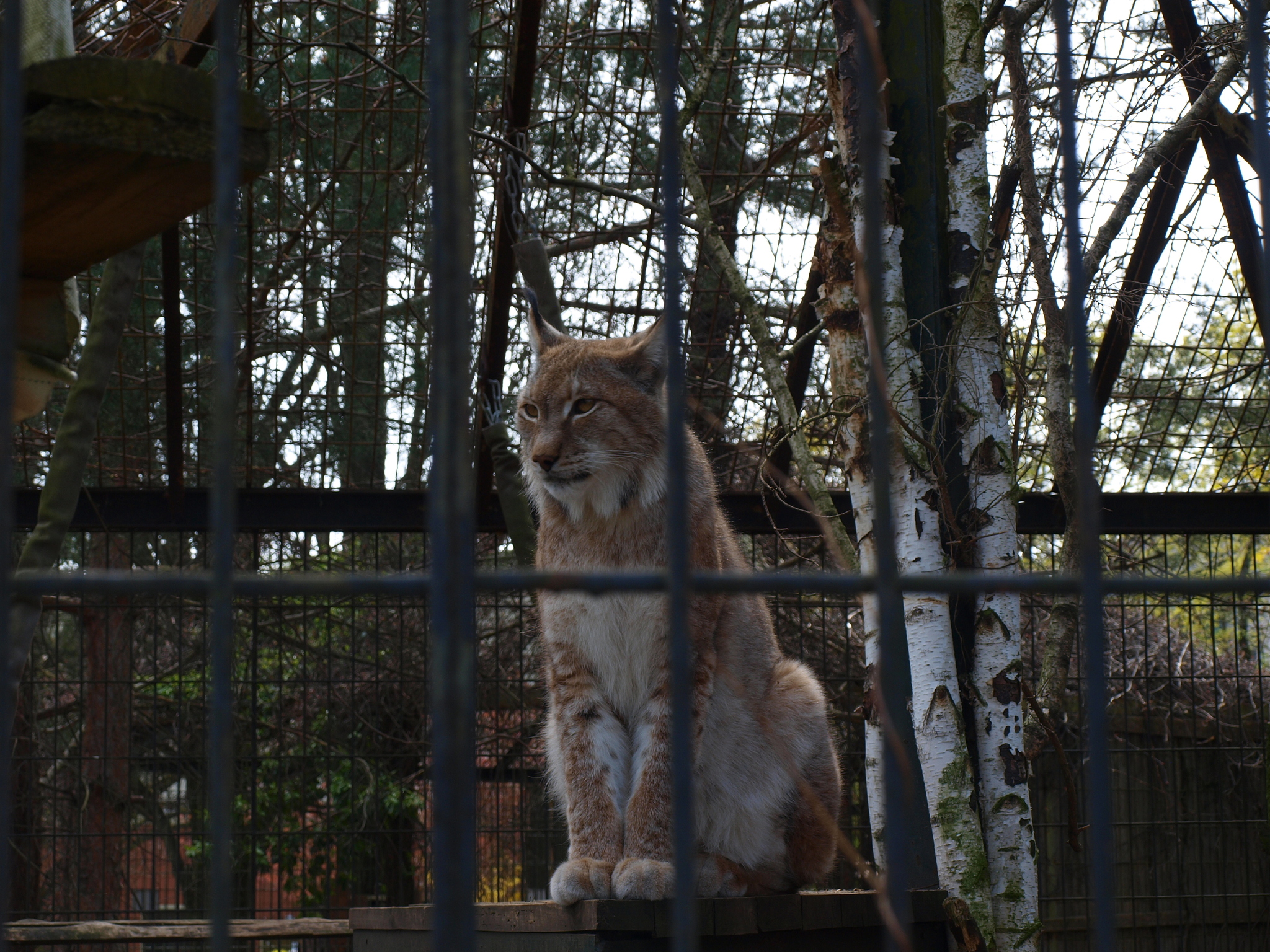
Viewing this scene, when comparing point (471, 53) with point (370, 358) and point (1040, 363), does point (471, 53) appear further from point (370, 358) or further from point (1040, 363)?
point (1040, 363)

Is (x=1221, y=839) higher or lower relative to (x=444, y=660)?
lower

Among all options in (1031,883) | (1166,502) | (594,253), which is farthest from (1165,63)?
(1031,883)

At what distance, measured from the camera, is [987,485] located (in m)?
3.36

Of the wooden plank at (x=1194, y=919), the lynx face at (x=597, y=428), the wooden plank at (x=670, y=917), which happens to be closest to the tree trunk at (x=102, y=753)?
the lynx face at (x=597, y=428)

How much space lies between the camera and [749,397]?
5.63 meters

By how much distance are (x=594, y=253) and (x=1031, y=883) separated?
Answer: 3.78m

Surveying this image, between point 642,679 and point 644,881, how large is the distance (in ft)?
2.02

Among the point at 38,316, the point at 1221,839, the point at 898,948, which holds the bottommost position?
the point at 1221,839

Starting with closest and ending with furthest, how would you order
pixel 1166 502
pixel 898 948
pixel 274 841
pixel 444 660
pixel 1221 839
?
pixel 444 660, pixel 898 948, pixel 1166 502, pixel 1221 839, pixel 274 841

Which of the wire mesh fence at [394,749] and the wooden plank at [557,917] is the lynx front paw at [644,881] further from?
the wire mesh fence at [394,749]

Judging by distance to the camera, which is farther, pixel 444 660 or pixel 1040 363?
pixel 1040 363

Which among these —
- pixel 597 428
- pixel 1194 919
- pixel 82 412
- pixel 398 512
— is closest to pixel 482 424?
pixel 398 512

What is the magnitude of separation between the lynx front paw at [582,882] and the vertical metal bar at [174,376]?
3.00 meters

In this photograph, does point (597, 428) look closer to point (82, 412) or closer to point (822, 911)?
point (822, 911)
